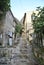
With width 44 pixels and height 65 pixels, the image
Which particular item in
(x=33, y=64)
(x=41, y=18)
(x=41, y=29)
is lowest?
(x=33, y=64)

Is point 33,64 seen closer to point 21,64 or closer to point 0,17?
point 21,64

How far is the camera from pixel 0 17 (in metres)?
21.6

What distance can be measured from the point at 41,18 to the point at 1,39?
9514mm

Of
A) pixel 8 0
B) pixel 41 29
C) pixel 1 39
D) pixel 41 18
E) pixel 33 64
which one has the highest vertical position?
pixel 8 0

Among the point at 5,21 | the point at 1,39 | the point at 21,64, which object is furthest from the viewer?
the point at 5,21

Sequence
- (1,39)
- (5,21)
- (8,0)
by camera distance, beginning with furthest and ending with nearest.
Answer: (5,21)
(1,39)
(8,0)

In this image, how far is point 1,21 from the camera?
22359 mm

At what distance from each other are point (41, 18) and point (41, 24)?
886 millimetres

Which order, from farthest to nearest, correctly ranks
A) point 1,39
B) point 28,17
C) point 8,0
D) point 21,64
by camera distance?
point 28,17 → point 1,39 → point 8,0 → point 21,64

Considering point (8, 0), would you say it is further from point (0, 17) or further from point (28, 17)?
point (28, 17)

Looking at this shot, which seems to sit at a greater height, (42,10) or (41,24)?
(42,10)

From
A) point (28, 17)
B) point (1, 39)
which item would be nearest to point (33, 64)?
point (1, 39)

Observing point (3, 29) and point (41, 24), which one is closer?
point (41, 24)

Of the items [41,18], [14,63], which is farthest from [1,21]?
[14,63]
